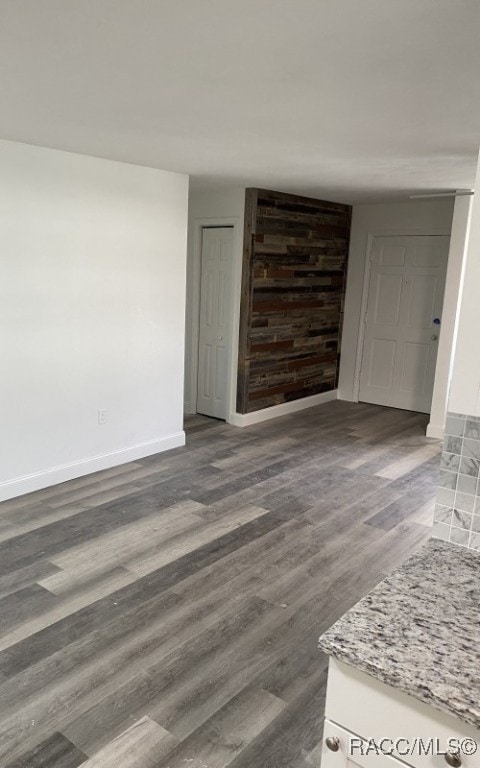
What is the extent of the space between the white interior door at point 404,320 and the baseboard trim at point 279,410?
0.54m

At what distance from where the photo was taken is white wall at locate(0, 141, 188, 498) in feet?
12.0

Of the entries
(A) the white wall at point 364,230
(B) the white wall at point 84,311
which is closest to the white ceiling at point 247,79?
(B) the white wall at point 84,311

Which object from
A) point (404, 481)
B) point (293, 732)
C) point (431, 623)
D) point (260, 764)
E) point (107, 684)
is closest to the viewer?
point (431, 623)

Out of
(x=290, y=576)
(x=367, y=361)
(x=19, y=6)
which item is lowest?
(x=290, y=576)

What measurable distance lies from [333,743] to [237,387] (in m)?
4.55

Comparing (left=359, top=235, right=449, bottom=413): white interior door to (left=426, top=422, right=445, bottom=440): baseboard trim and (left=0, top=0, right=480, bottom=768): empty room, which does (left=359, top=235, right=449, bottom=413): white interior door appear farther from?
(left=426, top=422, right=445, bottom=440): baseboard trim

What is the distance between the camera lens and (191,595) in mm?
2826

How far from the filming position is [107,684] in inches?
86.5

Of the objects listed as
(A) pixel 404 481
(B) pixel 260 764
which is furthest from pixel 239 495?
(B) pixel 260 764

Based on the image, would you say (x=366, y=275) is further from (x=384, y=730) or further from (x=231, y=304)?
(x=384, y=730)

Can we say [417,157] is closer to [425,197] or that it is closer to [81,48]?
[425,197]

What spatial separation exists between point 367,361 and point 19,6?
19.1 ft

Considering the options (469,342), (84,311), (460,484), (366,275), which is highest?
(366,275)

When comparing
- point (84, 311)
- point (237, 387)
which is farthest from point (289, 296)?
point (84, 311)
